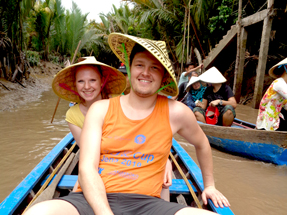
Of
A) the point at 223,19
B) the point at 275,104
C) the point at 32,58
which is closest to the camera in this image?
the point at 275,104

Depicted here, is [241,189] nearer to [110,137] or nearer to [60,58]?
[110,137]

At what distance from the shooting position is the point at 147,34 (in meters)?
12.7

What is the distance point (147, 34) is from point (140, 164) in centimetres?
1248

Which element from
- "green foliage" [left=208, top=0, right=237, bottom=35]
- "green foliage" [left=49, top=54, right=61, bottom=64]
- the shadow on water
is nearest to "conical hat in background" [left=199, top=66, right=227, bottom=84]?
the shadow on water

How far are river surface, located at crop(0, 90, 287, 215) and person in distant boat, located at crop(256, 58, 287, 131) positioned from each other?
60cm

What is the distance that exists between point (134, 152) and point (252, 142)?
2472 millimetres

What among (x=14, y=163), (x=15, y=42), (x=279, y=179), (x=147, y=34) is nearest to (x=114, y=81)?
(x=14, y=163)

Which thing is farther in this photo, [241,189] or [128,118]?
[241,189]

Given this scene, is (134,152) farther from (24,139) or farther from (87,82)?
(24,139)

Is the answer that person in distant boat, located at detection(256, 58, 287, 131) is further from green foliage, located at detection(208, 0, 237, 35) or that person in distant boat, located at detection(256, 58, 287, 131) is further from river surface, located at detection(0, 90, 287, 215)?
green foliage, located at detection(208, 0, 237, 35)

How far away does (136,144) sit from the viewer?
3.93 ft

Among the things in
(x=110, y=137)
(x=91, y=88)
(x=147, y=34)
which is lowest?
(x=110, y=137)

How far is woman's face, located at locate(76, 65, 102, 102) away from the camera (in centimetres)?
184

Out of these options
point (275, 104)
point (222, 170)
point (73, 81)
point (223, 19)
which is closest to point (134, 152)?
point (73, 81)
